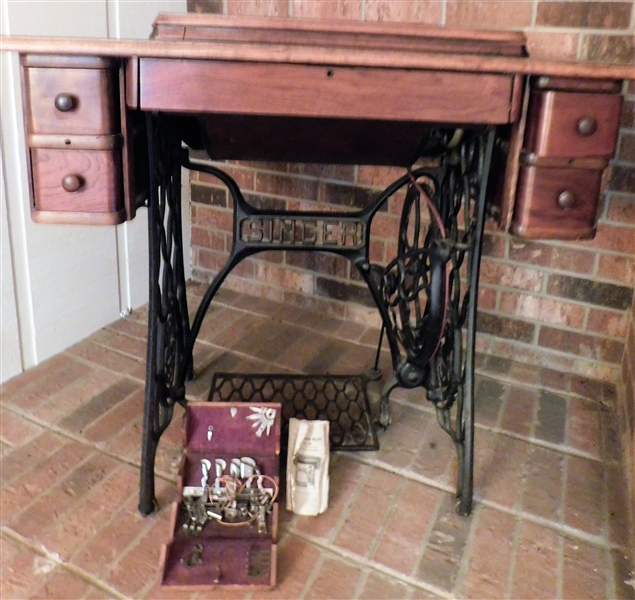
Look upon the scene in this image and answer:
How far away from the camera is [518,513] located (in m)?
1.55

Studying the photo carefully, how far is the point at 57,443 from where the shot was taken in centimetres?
173

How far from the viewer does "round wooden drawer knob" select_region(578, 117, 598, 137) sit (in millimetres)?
1216

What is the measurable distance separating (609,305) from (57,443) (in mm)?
1698

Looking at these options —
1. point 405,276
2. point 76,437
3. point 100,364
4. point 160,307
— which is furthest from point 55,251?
point 405,276

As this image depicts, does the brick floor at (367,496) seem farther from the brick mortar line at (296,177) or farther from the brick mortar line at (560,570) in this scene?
the brick mortar line at (296,177)

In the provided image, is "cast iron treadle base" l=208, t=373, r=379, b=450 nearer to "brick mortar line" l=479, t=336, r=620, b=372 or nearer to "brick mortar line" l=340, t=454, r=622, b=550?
"brick mortar line" l=340, t=454, r=622, b=550

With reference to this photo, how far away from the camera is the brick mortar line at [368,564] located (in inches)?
52.9

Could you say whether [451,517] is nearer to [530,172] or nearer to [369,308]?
[530,172]

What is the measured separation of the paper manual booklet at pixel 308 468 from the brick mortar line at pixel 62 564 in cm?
42

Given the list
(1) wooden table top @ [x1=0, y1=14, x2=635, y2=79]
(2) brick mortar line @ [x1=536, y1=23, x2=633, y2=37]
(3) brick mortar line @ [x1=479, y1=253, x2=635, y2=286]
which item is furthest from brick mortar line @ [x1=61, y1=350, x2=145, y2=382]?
(2) brick mortar line @ [x1=536, y1=23, x2=633, y2=37]

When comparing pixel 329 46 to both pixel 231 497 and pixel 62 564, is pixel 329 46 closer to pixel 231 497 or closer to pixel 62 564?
pixel 231 497

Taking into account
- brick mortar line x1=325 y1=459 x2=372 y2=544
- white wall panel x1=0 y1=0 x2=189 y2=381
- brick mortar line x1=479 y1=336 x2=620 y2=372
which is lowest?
brick mortar line x1=325 y1=459 x2=372 y2=544

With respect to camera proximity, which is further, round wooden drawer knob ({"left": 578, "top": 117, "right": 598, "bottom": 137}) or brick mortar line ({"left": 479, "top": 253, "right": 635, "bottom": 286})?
brick mortar line ({"left": 479, "top": 253, "right": 635, "bottom": 286})

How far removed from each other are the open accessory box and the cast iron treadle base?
0.85ft
